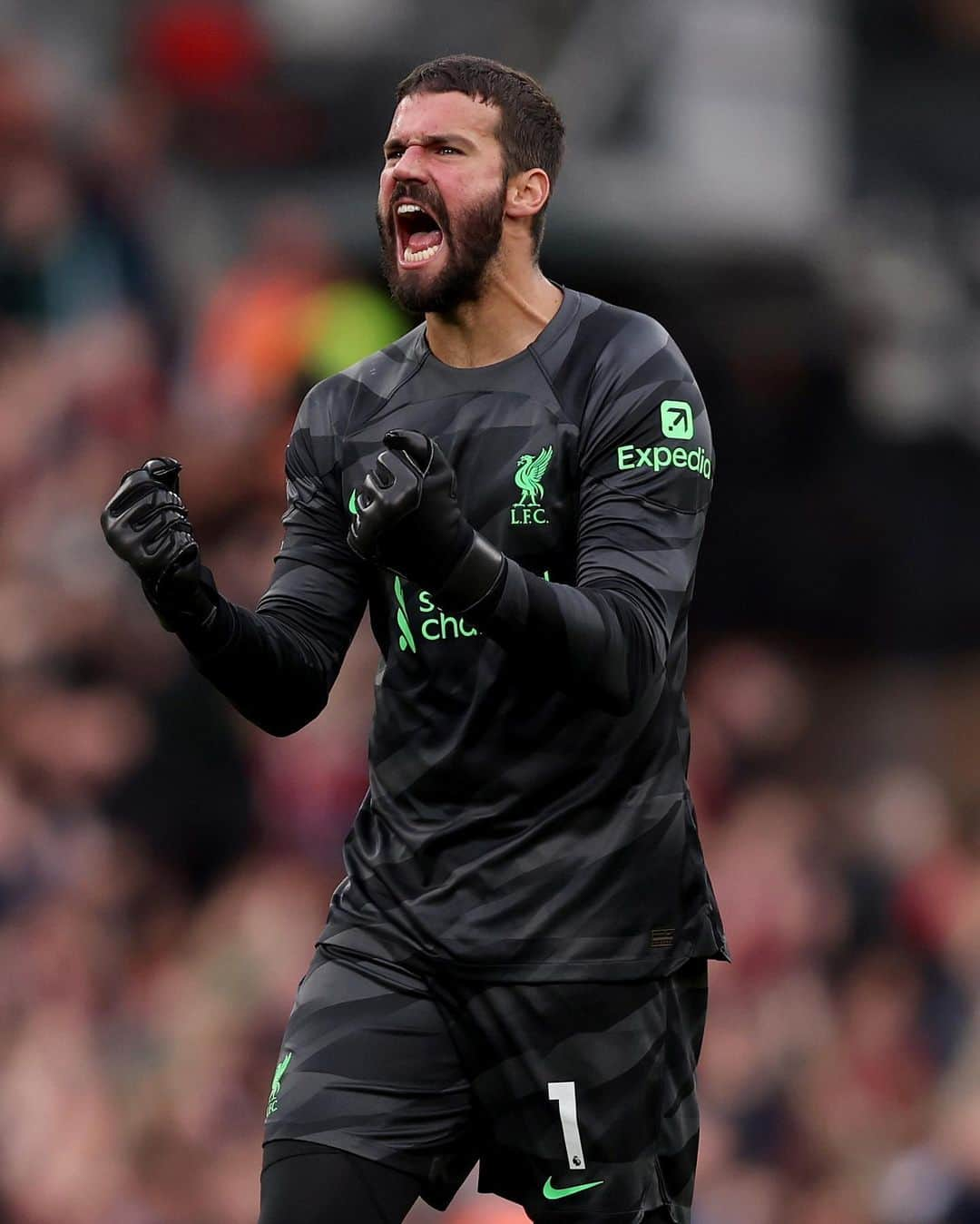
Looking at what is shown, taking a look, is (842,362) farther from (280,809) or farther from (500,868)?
(500,868)

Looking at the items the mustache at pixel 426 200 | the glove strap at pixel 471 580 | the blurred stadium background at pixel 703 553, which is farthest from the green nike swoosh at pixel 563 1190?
the blurred stadium background at pixel 703 553

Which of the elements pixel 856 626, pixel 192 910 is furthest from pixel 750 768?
pixel 192 910

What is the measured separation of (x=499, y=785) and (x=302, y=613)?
504mm

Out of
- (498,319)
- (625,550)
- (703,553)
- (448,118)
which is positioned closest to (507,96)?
(448,118)

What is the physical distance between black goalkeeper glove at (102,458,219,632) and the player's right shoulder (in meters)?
0.46

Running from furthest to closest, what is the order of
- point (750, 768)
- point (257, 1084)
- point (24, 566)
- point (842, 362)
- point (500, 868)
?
point (842, 362) < point (750, 768) < point (24, 566) < point (257, 1084) < point (500, 868)

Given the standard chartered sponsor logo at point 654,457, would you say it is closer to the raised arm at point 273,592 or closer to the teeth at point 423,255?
the teeth at point 423,255

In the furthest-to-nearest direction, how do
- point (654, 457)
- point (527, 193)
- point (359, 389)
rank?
1. point (359, 389)
2. point (527, 193)
3. point (654, 457)

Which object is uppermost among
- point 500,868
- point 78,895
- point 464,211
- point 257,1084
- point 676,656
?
point 464,211

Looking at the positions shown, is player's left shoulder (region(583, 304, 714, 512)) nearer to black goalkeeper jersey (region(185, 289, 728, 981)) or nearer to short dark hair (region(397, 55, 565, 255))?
black goalkeeper jersey (region(185, 289, 728, 981))

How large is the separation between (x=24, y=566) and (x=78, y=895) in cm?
119

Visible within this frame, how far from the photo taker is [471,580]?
3.58m

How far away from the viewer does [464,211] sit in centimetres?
406

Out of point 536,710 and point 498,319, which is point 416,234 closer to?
point 498,319
